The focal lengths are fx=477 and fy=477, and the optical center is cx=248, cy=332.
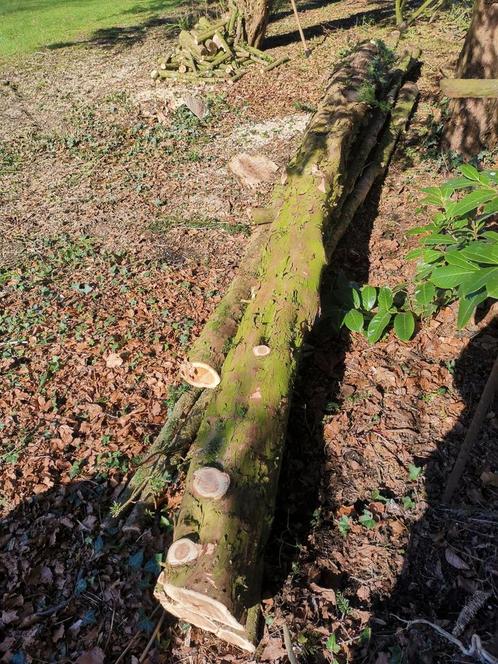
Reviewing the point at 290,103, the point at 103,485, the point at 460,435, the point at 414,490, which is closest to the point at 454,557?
the point at 414,490

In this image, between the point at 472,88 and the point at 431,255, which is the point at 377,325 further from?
the point at 472,88

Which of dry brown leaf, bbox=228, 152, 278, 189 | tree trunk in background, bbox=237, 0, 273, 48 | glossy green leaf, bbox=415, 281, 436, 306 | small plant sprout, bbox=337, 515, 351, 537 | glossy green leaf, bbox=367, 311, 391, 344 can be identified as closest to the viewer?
small plant sprout, bbox=337, 515, 351, 537

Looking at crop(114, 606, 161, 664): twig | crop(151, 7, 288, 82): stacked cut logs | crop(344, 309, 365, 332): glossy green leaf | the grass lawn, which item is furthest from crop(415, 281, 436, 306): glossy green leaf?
the grass lawn

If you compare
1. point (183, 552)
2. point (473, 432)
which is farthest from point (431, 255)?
point (183, 552)

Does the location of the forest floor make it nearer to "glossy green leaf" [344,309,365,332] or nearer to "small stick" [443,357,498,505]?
"small stick" [443,357,498,505]

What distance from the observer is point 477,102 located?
5.18 m

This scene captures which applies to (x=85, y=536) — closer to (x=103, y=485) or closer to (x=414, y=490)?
(x=103, y=485)

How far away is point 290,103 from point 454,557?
766 cm

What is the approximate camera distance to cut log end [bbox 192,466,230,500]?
7.86 feet

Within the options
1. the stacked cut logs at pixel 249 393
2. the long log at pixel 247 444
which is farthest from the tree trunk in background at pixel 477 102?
the long log at pixel 247 444

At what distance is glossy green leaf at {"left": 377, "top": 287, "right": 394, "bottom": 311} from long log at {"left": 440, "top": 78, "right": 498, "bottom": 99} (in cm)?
188

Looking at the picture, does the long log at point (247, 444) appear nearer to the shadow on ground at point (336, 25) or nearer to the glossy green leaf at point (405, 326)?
the glossy green leaf at point (405, 326)

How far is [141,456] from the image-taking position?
132 inches

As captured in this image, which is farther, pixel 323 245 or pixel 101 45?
pixel 101 45
